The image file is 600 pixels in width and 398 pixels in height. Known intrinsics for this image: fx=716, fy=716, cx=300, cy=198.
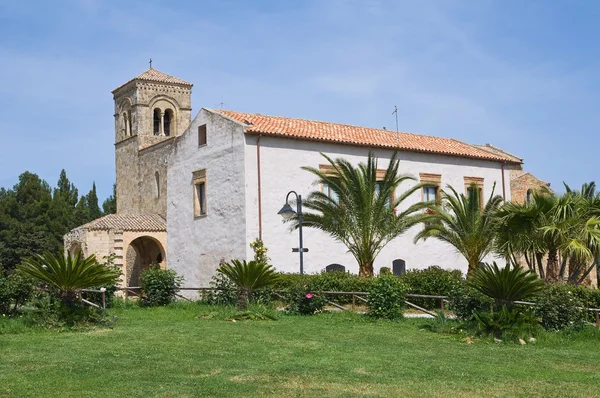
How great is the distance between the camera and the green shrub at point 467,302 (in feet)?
49.5

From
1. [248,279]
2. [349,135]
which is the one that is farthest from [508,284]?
[349,135]

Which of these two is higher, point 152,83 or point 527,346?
point 152,83

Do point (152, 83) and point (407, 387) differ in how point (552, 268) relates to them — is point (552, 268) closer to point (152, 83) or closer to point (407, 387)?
point (407, 387)

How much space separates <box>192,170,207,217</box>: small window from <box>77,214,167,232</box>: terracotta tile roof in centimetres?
755

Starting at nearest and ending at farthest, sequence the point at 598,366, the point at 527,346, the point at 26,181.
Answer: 1. the point at 598,366
2. the point at 527,346
3. the point at 26,181

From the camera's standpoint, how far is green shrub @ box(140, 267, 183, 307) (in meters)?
22.2

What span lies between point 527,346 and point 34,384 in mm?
8471

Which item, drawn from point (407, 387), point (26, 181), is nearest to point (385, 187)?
point (407, 387)

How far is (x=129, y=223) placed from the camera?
37.1m

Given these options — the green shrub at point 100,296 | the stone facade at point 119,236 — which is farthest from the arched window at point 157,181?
the green shrub at point 100,296

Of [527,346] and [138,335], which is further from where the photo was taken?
[138,335]

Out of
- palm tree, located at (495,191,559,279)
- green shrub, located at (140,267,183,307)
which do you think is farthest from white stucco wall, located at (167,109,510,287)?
palm tree, located at (495,191,559,279)

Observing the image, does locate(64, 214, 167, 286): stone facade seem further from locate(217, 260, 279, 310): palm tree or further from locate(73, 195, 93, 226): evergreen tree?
locate(73, 195, 93, 226): evergreen tree

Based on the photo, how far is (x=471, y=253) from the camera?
2438 cm
